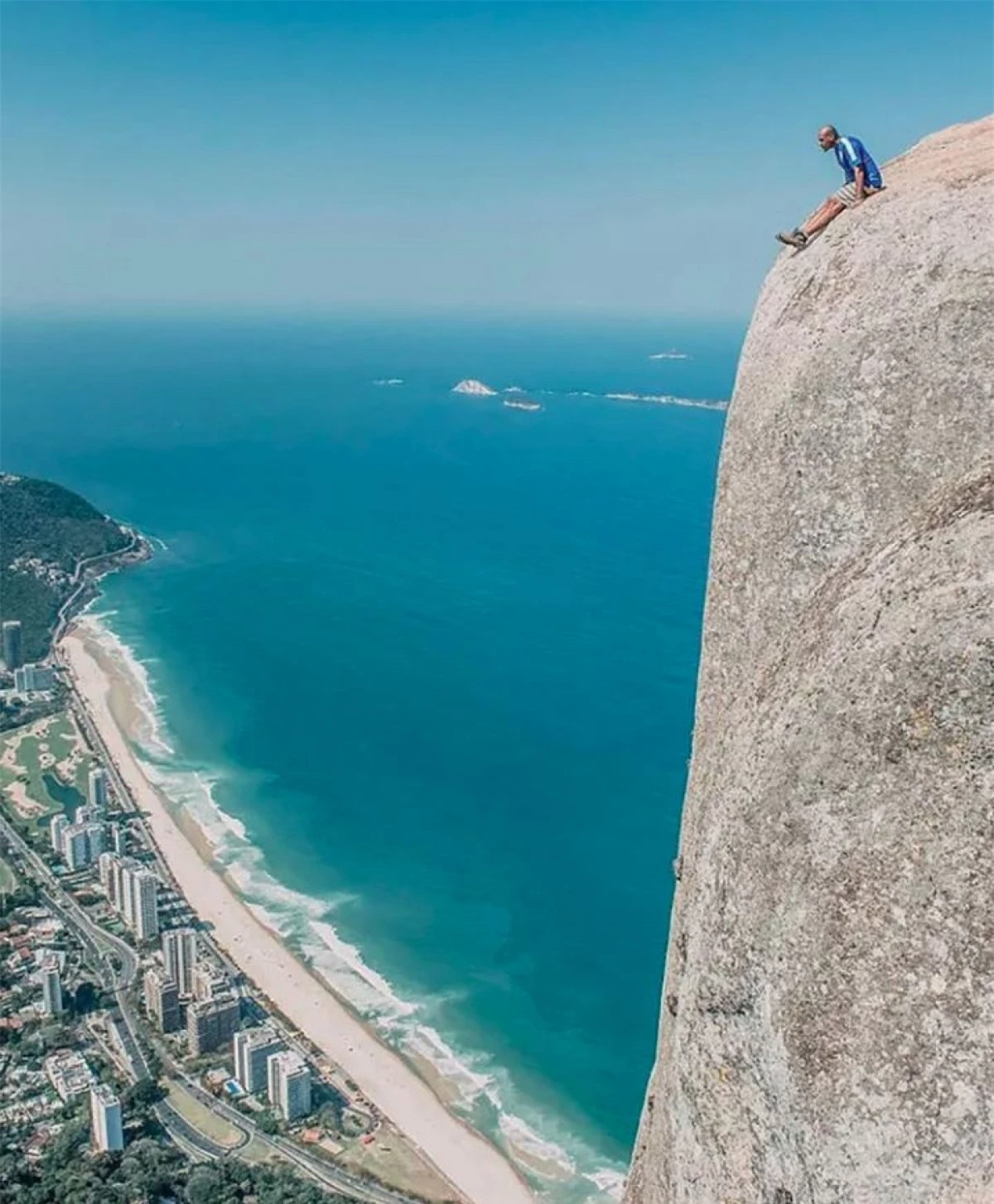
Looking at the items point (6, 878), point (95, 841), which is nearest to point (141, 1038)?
point (95, 841)

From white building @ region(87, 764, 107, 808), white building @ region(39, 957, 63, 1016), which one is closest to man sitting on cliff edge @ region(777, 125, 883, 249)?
white building @ region(39, 957, 63, 1016)

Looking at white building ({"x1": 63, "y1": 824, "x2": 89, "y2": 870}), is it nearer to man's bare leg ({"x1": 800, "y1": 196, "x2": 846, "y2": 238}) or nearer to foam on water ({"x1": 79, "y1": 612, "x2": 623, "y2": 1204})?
foam on water ({"x1": 79, "y1": 612, "x2": 623, "y2": 1204})

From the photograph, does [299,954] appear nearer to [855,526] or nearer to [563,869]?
[563,869]

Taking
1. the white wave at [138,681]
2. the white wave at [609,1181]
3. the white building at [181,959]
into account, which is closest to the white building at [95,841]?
the white wave at [138,681]

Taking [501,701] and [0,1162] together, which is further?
[501,701]

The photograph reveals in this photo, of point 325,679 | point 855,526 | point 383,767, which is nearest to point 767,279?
point 855,526

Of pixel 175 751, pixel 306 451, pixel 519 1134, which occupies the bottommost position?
pixel 519 1134
